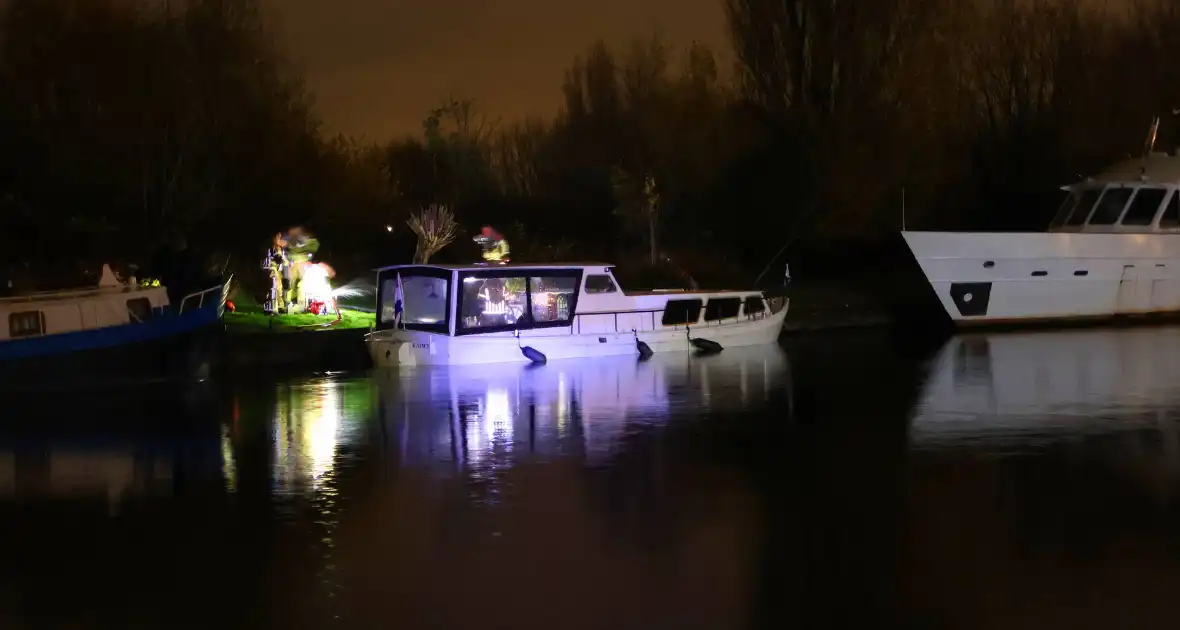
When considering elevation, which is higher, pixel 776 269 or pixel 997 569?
pixel 776 269

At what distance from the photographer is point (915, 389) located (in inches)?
788

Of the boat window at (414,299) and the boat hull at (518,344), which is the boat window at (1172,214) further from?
the boat window at (414,299)

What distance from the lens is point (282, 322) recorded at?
2800 centimetres

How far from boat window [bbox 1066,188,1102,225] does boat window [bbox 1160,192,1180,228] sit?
178 centimetres

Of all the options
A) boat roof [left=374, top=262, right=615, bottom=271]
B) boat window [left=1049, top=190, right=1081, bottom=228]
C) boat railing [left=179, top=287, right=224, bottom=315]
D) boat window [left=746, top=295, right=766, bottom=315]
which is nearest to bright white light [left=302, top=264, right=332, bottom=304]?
boat roof [left=374, top=262, right=615, bottom=271]

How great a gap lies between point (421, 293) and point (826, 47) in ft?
67.8

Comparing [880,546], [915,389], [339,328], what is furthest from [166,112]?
[880,546]

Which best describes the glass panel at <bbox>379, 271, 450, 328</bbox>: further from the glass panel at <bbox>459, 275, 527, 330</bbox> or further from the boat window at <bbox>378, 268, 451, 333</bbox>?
the glass panel at <bbox>459, 275, 527, 330</bbox>

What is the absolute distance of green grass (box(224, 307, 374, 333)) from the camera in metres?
27.0

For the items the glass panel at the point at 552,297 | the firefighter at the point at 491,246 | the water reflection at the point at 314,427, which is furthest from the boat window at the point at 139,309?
the firefighter at the point at 491,246

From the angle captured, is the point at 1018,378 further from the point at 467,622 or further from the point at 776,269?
the point at 776,269

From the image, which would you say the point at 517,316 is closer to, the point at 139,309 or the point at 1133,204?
the point at 139,309

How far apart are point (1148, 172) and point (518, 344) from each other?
19.2 meters

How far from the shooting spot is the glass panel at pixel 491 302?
2422cm
